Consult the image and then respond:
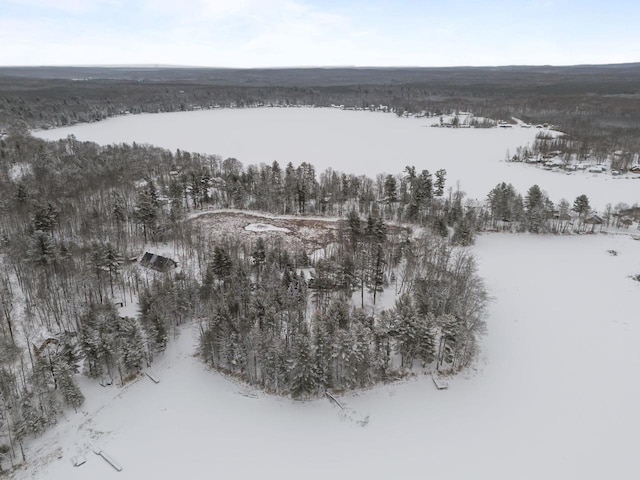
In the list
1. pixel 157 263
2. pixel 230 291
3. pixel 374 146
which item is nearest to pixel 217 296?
pixel 230 291

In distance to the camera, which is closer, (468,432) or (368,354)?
Answer: (468,432)

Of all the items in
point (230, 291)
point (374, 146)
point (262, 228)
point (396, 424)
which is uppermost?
point (374, 146)

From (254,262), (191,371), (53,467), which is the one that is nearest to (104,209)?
(254,262)

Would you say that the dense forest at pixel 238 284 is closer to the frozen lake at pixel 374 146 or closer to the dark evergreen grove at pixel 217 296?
the dark evergreen grove at pixel 217 296

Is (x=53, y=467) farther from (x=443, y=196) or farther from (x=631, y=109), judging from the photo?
(x=631, y=109)

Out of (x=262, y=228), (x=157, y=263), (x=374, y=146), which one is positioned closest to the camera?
(x=157, y=263)

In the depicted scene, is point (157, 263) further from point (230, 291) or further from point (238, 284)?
point (230, 291)
